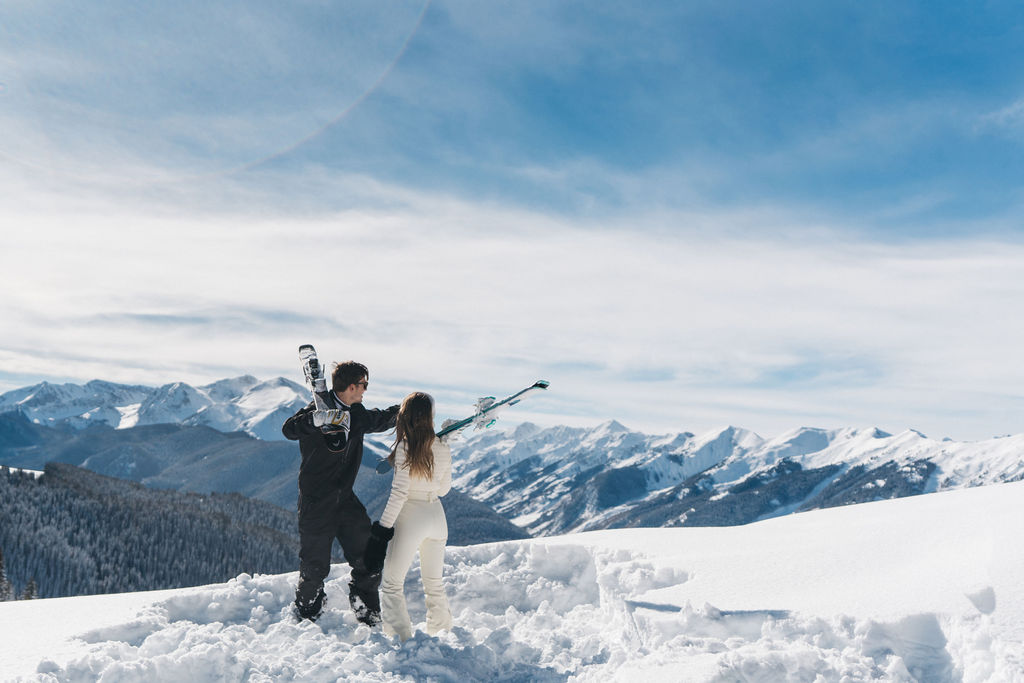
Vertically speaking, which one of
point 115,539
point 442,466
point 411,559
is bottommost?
point 115,539

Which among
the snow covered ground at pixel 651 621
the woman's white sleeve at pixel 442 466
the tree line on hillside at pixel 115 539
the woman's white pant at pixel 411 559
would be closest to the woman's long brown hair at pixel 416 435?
the woman's white sleeve at pixel 442 466

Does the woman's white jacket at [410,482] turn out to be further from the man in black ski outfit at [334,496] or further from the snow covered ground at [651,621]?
the snow covered ground at [651,621]

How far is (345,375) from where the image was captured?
304 inches

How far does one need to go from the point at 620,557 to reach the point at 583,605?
3.02 ft

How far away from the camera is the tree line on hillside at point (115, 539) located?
13100 cm

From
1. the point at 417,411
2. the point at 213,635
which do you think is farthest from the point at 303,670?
the point at 417,411

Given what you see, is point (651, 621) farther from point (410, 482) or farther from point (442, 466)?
point (410, 482)

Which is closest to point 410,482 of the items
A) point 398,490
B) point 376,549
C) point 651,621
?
point 398,490

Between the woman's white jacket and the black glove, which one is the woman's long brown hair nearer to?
the woman's white jacket

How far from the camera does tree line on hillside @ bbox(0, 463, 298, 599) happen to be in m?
131

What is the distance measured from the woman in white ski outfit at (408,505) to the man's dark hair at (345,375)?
2.31 feet

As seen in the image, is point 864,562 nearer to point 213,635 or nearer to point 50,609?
point 213,635

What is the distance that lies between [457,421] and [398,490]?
1.08 metres

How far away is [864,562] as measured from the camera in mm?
7785
